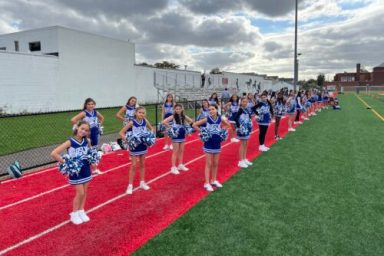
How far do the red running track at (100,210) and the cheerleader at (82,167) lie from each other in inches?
6.6

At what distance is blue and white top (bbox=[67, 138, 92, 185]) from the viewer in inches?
184

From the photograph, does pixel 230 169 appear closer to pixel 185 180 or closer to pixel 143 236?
pixel 185 180

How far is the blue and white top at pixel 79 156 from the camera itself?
4684 millimetres

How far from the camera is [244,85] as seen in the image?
57.5m

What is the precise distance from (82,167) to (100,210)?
100 cm

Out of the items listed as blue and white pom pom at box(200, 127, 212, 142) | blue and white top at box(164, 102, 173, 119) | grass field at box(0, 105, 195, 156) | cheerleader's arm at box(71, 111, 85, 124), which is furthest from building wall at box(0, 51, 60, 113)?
blue and white pom pom at box(200, 127, 212, 142)

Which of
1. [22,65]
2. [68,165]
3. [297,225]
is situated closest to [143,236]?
[68,165]

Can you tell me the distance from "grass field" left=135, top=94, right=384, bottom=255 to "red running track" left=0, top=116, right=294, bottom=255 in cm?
36

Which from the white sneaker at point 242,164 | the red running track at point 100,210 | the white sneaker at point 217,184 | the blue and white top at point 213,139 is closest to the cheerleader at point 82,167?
the red running track at point 100,210

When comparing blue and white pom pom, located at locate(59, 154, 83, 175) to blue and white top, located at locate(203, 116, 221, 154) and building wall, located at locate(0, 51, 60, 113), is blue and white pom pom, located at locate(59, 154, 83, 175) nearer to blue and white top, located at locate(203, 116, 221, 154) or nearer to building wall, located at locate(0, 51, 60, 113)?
blue and white top, located at locate(203, 116, 221, 154)

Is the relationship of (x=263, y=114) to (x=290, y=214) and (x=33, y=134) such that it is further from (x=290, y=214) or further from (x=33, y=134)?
(x=33, y=134)

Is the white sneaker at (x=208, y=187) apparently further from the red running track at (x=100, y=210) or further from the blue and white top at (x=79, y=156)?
the blue and white top at (x=79, y=156)

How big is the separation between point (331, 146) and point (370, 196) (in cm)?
501

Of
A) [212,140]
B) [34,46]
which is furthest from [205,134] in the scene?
[34,46]
